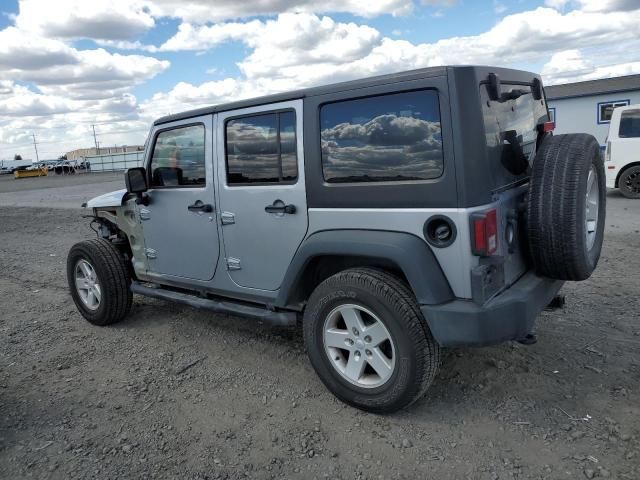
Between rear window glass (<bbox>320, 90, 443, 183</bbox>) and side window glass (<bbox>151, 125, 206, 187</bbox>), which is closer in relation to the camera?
rear window glass (<bbox>320, 90, 443, 183</bbox>)

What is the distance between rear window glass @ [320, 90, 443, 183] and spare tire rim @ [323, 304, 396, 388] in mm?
818

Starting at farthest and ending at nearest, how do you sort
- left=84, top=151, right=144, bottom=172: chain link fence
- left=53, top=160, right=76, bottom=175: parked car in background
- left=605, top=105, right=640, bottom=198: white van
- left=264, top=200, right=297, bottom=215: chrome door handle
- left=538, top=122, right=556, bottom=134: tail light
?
left=84, top=151, right=144, bottom=172: chain link fence → left=53, top=160, right=76, bottom=175: parked car in background → left=605, top=105, right=640, bottom=198: white van → left=538, top=122, right=556, bottom=134: tail light → left=264, top=200, right=297, bottom=215: chrome door handle

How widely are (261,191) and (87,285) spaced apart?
245 cm

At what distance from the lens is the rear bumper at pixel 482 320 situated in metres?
2.73

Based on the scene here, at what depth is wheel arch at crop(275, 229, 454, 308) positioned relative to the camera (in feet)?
9.21

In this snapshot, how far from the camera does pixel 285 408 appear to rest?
3.32m

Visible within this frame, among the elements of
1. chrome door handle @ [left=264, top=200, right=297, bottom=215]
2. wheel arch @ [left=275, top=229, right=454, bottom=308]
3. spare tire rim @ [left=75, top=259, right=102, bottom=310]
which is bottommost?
spare tire rim @ [left=75, top=259, right=102, bottom=310]

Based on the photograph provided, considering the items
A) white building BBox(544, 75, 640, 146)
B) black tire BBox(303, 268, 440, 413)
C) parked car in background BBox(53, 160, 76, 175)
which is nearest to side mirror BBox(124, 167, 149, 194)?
black tire BBox(303, 268, 440, 413)

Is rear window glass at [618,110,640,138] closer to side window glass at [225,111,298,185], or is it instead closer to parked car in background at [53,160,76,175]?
side window glass at [225,111,298,185]

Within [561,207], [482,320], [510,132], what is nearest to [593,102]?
[510,132]

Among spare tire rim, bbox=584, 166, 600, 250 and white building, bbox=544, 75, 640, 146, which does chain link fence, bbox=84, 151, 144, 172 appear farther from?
spare tire rim, bbox=584, 166, 600, 250

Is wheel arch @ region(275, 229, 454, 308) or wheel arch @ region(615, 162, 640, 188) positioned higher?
wheel arch @ region(275, 229, 454, 308)

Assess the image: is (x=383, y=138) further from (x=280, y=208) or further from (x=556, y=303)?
(x=556, y=303)

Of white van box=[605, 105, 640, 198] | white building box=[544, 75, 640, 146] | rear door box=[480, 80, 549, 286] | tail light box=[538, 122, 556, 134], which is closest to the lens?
rear door box=[480, 80, 549, 286]
